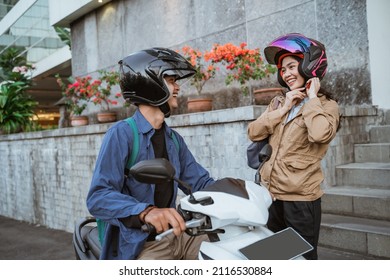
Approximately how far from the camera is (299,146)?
2.34m

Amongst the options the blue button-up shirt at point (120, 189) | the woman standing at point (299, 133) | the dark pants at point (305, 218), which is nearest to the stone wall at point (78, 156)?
the woman standing at point (299, 133)

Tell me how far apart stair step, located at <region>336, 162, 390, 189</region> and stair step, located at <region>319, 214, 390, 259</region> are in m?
0.52

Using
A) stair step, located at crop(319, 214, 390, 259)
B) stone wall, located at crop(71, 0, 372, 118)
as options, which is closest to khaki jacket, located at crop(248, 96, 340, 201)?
stair step, located at crop(319, 214, 390, 259)

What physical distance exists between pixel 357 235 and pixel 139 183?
244cm

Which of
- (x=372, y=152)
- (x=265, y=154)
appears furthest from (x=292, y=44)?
(x=372, y=152)

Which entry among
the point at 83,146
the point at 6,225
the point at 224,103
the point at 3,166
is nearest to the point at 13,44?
the point at 3,166

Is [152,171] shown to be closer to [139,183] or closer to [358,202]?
[139,183]

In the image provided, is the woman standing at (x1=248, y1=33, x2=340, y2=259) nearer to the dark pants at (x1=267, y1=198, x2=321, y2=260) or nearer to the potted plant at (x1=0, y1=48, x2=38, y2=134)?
the dark pants at (x1=267, y1=198, x2=321, y2=260)

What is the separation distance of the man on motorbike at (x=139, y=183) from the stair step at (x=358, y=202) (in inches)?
94.2

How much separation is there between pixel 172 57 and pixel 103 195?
28.7 inches

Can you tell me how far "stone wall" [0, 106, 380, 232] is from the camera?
4469 millimetres

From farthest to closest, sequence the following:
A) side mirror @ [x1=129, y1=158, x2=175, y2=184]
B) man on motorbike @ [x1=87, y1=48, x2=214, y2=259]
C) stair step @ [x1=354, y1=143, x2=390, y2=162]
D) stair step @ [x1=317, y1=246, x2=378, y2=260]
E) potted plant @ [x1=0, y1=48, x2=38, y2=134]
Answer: potted plant @ [x1=0, y1=48, x2=38, y2=134] < stair step @ [x1=354, y1=143, x2=390, y2=162] < stair step @ [x1=317, y1=246, x2=378, y2=260] < man on motorbike @ [x1=87, y1=48, x2=214, y2=259] < side mirror @ [x1=129, y1=158, x2=175, y2=184]
